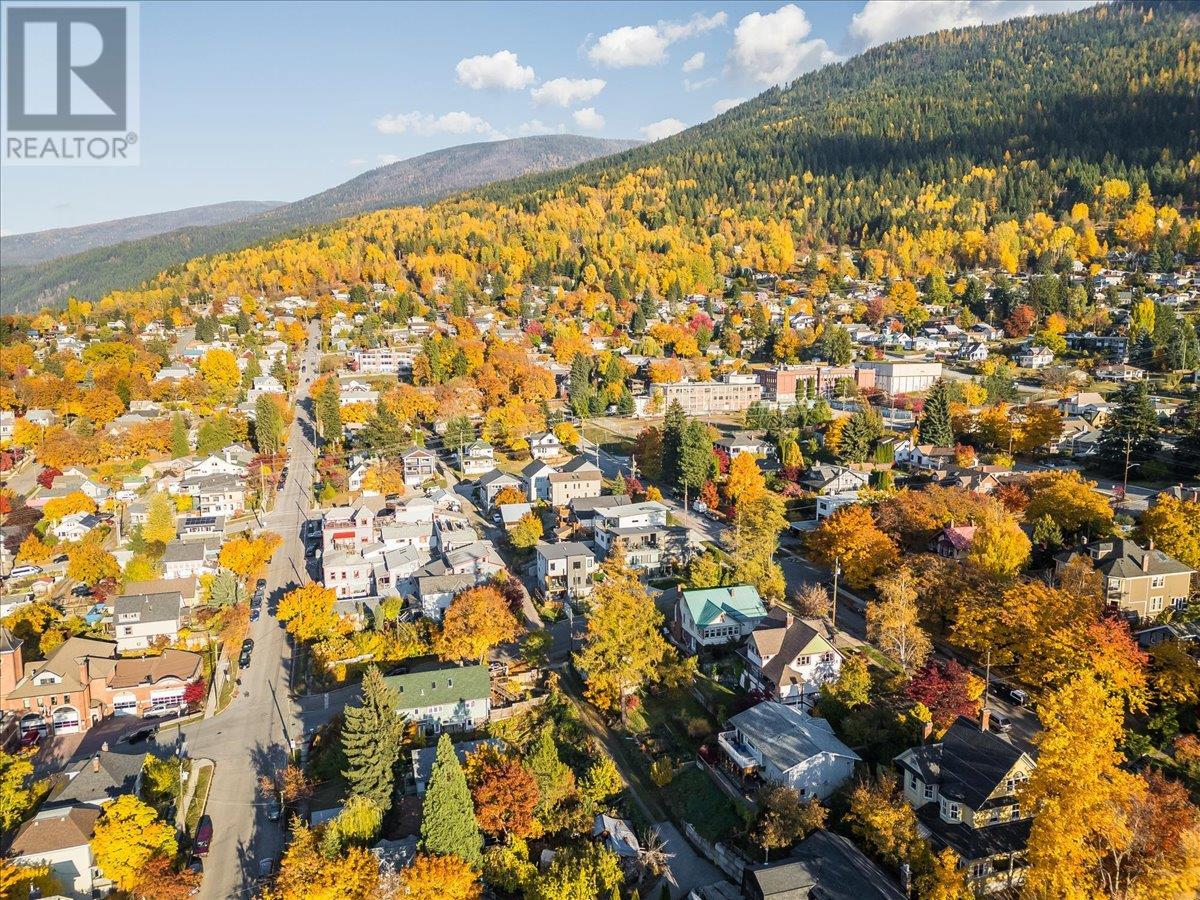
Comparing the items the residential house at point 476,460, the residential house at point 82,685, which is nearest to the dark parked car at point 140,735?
the residential house at point 82,685

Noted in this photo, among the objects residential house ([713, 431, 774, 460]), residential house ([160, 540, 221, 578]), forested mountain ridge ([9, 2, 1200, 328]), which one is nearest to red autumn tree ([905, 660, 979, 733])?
residential house ([713, 431, 774, 460])

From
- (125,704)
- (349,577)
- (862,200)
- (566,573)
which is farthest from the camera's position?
(862,200)

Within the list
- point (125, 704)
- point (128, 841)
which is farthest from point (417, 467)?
→ point (128, 841)

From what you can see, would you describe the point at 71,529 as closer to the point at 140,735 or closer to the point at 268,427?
the point at 268,427

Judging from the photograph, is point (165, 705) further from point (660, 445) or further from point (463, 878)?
point (660, 445)

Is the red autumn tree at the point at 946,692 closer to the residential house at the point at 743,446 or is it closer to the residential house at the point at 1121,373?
the residential house at the point at 743,446

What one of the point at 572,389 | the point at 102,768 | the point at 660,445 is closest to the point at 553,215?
the point at 572,389
